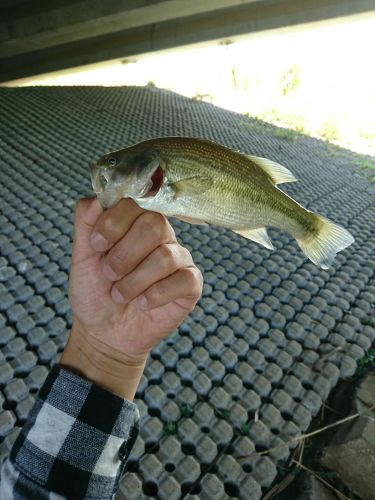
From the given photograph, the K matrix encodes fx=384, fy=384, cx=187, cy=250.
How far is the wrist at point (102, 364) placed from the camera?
2.52ft

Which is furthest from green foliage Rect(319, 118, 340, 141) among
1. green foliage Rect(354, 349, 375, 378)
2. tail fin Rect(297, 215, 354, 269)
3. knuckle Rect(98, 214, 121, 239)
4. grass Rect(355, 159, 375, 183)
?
knuckle Rect(98, 214, 121, 239)

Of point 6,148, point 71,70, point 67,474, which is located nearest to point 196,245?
point 67,474

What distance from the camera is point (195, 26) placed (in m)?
6.49

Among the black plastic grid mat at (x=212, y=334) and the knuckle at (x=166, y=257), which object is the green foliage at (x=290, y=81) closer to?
the black plastic grid mat at (x=212, y=334)

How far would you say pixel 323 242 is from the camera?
35.3 inches

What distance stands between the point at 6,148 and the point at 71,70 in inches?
278

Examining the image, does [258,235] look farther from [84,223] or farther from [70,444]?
[70,444]

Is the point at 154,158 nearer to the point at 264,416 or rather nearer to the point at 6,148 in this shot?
the point at 264,416

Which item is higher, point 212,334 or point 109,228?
point 109,228

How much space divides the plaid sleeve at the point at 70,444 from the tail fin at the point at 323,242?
522mm

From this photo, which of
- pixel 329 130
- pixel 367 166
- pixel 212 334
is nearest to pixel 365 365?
pixel 212 334

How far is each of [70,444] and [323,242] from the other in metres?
0.67

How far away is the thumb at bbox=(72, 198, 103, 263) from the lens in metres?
0.70

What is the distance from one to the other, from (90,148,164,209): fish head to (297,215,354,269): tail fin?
1.30ft
